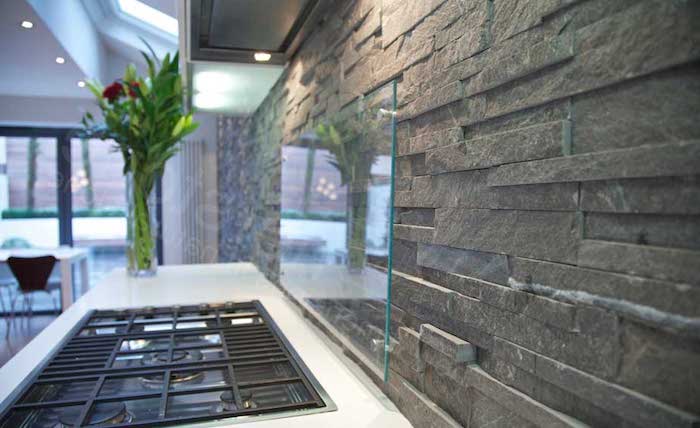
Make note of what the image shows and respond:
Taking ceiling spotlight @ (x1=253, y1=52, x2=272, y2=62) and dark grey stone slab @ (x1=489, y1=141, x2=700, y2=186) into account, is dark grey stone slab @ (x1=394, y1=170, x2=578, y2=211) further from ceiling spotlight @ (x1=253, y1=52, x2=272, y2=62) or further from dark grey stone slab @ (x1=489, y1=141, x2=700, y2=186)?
ceiling spotlight @ (x1=253, y1=52, x2=272, y2=62)

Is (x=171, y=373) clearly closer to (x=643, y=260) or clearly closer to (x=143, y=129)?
(x=643, y=260)

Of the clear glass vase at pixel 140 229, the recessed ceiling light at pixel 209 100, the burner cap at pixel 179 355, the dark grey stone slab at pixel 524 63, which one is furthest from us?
the recessed ceiling light at pixel 209 100

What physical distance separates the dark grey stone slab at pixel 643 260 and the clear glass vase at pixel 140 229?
7.10 feet

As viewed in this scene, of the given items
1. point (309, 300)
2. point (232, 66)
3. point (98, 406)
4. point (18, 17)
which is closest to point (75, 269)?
point (18, 17)

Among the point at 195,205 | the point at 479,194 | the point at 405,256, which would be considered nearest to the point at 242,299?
the point at 405,256

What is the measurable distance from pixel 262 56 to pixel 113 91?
78cm

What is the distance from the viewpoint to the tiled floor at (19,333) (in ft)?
6.78

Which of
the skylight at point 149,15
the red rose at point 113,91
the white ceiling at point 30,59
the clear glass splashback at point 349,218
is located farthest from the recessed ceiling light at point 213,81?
the white ceiling at point 30,59

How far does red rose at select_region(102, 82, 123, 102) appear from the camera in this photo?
2152 millimetres

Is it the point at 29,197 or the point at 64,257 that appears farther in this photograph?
the point at 29,197

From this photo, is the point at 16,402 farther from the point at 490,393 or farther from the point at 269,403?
the point at 490,393

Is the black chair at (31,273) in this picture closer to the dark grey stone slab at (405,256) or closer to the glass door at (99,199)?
the glass door at (99,199)

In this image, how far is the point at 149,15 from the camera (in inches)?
86.0

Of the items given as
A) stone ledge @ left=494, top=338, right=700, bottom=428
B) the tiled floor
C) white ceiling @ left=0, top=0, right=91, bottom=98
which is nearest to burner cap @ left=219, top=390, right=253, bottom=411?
stone ledge @ left=494, top=338, right=700, bottom=428
